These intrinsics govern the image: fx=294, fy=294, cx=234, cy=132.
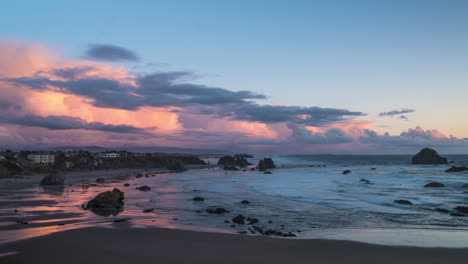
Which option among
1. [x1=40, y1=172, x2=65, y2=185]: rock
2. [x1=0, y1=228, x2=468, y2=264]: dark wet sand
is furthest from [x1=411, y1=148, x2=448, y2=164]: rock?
[x1=40, y1=172, x2=65, y2=185]: rock

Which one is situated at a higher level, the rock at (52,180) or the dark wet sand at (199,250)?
the dark wet sand at (199,250)

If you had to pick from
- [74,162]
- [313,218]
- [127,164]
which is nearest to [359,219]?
[313,218]

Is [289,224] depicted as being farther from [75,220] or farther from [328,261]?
[75,220]

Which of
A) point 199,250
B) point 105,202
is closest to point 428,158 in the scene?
point 105,202

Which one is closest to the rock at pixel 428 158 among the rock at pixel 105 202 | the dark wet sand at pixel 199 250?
the dark wet sand at pixel 199 250

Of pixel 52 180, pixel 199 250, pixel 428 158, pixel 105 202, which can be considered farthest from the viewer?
pixel 428 158

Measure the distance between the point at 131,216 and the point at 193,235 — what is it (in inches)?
293

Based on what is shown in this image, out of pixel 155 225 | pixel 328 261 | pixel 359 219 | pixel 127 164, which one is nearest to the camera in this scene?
pixel 328 261

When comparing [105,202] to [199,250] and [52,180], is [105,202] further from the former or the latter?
[52,180]

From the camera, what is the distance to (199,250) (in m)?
13.5

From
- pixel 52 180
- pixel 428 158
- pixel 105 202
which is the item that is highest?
pixel 428 158

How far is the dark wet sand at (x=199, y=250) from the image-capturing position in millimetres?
12184

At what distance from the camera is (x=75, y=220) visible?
63.8 feet

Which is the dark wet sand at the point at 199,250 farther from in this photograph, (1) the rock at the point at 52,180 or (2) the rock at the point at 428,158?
(2) the rock at the point at 428,158
